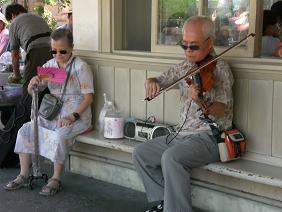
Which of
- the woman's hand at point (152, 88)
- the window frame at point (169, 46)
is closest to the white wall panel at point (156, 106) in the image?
the window frame at point (169, 46)

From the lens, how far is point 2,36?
750 centimetres

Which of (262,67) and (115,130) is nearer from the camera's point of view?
(262,67)

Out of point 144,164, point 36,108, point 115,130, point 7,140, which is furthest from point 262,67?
point 7,140

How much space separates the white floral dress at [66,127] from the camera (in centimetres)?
404

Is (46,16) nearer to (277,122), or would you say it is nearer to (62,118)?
(62,118)

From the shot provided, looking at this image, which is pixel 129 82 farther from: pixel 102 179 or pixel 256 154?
pixel 256 154

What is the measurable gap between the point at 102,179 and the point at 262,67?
183 centimetres

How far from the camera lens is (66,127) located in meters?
4.04

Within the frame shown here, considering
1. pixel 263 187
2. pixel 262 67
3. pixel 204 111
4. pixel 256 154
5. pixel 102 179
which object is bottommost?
pixel 102 179

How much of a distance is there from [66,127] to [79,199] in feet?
1.88

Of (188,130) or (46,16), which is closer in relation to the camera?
(188,130)

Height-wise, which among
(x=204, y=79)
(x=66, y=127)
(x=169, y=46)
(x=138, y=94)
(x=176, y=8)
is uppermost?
(x=176, y=8)

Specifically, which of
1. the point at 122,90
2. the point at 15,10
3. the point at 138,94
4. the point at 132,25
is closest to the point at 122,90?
the point at 122,90

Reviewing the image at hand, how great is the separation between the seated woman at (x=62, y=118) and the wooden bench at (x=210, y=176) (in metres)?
0.16
